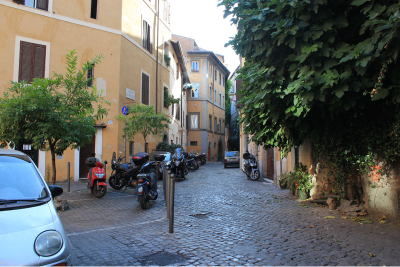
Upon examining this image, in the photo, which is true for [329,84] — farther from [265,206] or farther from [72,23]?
[72,23]

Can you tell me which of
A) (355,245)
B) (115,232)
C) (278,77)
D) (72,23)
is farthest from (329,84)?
(72,23)

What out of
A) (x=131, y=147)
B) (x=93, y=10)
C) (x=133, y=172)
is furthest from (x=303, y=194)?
(x=93, y=10)

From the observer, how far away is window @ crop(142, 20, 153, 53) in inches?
728

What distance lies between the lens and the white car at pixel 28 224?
2273 mm

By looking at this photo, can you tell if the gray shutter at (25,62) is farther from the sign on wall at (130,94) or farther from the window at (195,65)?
the window at (195,65)

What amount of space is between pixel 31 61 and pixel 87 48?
261 cm

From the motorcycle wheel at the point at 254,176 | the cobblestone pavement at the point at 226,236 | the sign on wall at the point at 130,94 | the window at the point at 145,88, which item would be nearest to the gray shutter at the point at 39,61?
the sign on wall at the point at 130,94

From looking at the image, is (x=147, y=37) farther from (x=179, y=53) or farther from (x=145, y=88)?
(x=179, y=53)

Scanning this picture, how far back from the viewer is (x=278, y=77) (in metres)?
5.80

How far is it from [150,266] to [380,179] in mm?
5041

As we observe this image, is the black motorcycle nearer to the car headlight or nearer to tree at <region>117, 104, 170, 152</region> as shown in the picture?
tree at <region>117, 104, 170, 152</region>

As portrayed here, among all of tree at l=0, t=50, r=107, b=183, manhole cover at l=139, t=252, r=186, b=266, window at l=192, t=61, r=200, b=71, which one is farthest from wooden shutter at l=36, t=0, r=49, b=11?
window at l=192, t=61, r=200, b=71

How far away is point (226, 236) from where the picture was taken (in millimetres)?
5086

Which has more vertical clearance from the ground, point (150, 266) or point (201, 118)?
point (201, 118)
